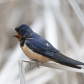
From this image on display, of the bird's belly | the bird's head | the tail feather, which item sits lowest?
the tail feather

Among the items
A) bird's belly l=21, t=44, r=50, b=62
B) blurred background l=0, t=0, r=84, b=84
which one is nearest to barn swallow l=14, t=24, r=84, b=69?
bird's belly l=21, t=44, r=50, b=62

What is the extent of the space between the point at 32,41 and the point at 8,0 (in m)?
0.97

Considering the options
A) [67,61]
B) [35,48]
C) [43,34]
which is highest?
[43,34]

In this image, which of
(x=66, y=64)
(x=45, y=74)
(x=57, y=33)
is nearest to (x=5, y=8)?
(x=57, y=33)

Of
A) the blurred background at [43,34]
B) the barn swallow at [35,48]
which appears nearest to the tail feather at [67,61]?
the barn swallow at [35,48]

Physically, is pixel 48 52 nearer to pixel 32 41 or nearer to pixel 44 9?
pixel 32 41

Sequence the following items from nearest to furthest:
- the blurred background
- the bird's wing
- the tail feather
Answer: the tail feather
the bird's wing
the blurred background

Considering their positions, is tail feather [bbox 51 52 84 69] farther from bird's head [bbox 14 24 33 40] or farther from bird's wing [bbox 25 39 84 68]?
bird's head [bbox 14 24 33 40]

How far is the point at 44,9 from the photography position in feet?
6.53

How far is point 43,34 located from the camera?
6.53 ft

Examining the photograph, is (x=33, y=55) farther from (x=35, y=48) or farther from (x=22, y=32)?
(x=22, y=32)

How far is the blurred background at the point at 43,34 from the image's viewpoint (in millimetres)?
1679

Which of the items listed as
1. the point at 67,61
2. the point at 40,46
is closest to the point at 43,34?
the point at 40,46

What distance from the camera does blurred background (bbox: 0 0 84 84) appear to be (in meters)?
1.68
